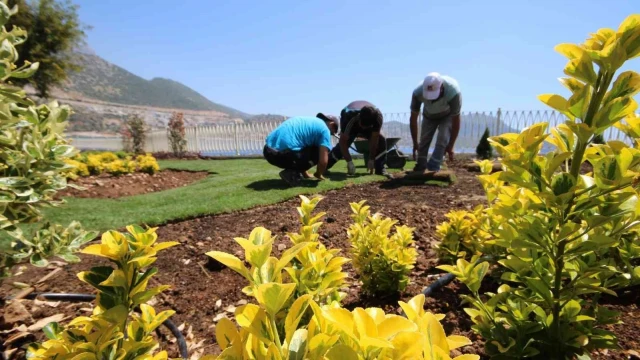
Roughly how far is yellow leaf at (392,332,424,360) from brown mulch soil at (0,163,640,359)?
3.69 feet

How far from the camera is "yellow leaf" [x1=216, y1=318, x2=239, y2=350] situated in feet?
2.38

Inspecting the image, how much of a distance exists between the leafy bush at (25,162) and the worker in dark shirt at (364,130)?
566 cm

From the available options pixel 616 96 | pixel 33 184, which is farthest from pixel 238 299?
pixel 616 96

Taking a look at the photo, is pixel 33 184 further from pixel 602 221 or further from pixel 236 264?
pixel 602 221

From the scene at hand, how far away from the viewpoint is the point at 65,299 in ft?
7.16

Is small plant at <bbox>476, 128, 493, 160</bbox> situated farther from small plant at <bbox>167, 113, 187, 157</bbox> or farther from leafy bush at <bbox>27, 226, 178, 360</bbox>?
small plant at <bbox>167, 113, 187, 157</bbox>

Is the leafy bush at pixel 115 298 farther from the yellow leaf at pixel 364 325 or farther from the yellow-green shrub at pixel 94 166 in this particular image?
the yellow-green shrub at pixel 94 166

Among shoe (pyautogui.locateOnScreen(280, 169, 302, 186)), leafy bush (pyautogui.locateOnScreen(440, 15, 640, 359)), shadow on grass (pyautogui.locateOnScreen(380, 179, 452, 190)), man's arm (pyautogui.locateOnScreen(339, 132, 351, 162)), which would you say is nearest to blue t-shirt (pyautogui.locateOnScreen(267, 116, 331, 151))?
shoe (pyautogui.locateOnScreen(280, 169, 302, 186))

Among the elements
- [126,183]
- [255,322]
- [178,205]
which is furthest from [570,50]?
[126,183]

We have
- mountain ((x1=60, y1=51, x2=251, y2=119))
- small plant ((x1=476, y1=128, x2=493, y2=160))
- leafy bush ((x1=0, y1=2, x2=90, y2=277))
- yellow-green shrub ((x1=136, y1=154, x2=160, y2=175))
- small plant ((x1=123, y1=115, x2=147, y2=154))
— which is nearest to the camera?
leafy bush ((x1=0, y1=2, x2=90, y2=277))

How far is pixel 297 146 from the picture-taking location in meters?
6.16

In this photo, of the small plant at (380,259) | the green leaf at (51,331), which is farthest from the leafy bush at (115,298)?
the small plant at (380,259)

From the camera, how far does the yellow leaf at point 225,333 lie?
72 cm

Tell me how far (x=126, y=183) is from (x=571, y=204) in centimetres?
844
